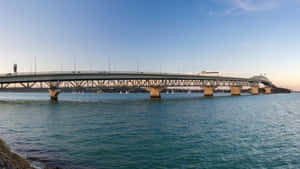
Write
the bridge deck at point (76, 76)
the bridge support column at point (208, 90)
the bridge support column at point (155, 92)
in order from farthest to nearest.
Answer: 1. the bridge support column at point (208, 90)
2. the bridge support column at point (155, 92)
3. the bridge deck at point (76, 76)

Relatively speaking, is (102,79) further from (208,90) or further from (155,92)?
(208,90)

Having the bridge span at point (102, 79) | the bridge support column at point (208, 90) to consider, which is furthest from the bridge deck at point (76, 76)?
the bridge support column at point (208, 90)

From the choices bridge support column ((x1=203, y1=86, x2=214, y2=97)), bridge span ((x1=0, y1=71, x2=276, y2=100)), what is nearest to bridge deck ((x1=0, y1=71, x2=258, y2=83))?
bridge span ((x1=0, y1=71, x2=276, y2=100))

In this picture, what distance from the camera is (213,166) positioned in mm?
11961

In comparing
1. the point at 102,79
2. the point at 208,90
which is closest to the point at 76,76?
the point at 102,79

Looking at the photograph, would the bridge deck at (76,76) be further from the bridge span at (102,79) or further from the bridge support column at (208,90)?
the bridge support column at (208,90)

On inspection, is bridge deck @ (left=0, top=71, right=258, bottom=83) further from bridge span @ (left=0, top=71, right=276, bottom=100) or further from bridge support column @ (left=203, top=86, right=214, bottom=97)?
bridge support column @ (left=203, top=86, right=214, bottom=97)

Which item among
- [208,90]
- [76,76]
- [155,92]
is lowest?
[155,92]

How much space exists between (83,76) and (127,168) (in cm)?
8505

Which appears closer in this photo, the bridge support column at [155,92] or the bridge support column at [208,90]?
the bridge support column at [155,92]

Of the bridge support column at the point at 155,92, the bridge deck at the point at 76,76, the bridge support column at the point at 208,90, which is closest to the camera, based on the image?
the bridge deck at the point at 76,76

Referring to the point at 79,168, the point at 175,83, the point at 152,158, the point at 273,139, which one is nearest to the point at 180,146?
the point at 152,158

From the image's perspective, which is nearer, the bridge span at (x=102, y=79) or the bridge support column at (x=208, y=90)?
the bridge span at (x=102, y=79)

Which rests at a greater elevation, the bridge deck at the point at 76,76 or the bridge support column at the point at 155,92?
the bridge deck at the point at 76,76
